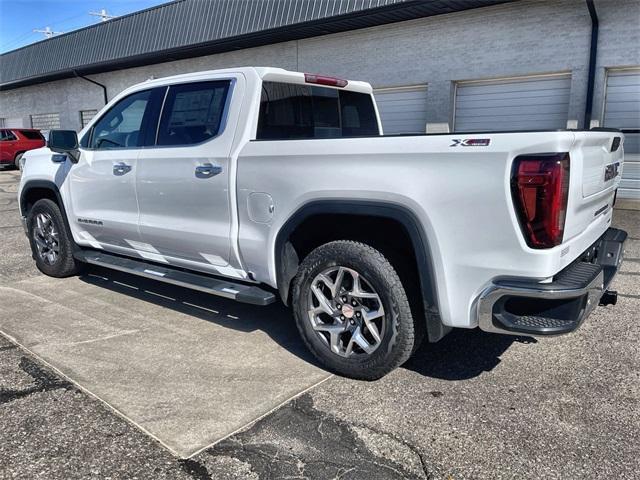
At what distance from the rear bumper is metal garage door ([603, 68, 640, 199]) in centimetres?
839

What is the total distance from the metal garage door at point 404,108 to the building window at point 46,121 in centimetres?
1905

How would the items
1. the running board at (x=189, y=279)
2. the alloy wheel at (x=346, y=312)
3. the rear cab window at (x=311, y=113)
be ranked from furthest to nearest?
the rear cab window at (x=311, y=113)
the running board at (x=189, y=279)
the alloy wheel at (x=346, y=312)

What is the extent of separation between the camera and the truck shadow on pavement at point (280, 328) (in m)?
3.76

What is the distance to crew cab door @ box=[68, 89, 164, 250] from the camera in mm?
4695

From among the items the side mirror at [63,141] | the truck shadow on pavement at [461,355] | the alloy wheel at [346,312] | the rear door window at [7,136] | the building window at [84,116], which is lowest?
the truck shadow on pavement at [461,355]

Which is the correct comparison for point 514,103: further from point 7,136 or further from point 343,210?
point 7,136

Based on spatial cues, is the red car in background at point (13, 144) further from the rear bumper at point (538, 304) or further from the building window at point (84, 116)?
the rear bumper at point (538, 304)

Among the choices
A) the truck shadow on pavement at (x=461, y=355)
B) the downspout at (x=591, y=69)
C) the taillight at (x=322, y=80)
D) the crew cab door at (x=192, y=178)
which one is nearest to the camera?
the truck shadow on pavement at (x=461, y=355)

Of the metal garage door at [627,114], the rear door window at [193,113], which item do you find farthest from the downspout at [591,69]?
the rear door window at [193,113]

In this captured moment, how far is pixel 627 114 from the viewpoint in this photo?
10.0 metres

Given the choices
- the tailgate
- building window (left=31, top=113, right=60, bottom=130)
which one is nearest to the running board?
the tailgate

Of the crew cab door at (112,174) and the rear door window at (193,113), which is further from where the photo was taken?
the crew cab door at (112,174)

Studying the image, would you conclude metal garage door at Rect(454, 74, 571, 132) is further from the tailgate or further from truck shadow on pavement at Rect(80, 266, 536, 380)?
truck shadow on pavement at Rect(80, 266, 536, 380)

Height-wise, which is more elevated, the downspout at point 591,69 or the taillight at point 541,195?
the downspout at point 591,69
